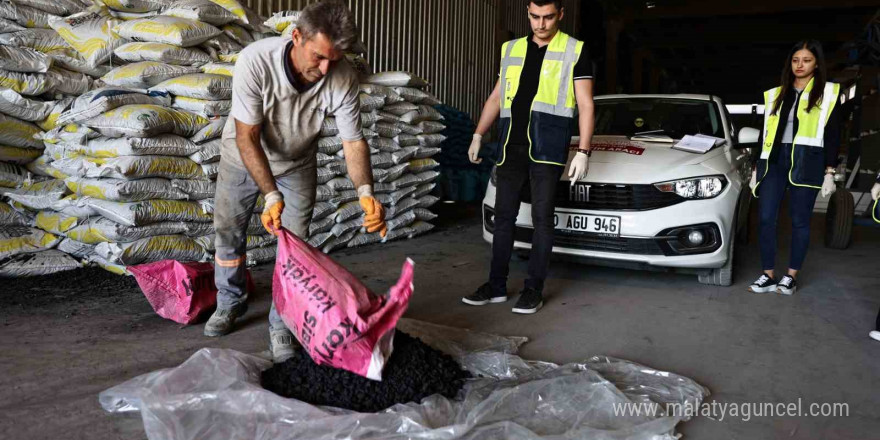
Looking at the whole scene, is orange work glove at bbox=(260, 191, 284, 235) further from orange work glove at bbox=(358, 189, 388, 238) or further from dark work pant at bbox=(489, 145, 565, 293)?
dark work pant at bbox=(489, 145, 565, 293)

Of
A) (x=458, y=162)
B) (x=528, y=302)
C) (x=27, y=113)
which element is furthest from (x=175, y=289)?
(x=458, y=162)

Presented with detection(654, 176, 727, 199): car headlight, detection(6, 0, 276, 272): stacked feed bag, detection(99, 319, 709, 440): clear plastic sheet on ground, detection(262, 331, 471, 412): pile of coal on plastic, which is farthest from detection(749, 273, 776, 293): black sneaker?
detection(6, 0, 276, 272): stacked feed bag

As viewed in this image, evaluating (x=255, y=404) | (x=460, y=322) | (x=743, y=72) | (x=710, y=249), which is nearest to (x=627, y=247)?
(x=710, y=249)

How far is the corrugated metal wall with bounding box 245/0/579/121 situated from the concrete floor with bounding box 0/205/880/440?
10.5 feet

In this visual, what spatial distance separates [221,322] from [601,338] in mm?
1743

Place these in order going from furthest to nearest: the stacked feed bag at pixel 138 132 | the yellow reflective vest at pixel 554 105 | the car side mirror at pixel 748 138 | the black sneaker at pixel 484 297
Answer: the car side mirror at pixel 748 138 < the stacked feed bag at pixel 138 132 < the black sneaker at pixel 484 297 < the yellow reflective vest at pixel 554 105

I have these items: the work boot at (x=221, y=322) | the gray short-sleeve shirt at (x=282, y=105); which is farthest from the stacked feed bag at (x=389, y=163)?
the gray short-sleeve shirt at (x=282, y=105)

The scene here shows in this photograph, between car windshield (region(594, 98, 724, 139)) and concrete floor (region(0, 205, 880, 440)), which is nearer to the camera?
concrete floor (region(0, 205, 880, 440))

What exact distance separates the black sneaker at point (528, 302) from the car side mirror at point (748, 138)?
1.98m

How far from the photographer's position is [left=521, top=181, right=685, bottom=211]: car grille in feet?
12.0

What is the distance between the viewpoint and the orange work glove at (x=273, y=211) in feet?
7.36

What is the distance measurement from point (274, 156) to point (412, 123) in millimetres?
2989

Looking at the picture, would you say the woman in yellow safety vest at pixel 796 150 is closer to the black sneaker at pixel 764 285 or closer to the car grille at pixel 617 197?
the black sneaker at pixel 764 285

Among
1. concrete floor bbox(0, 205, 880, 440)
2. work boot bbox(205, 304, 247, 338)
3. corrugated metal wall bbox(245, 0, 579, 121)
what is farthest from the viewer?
corrugated metal wall bbox(245, 0, 579, 121)
